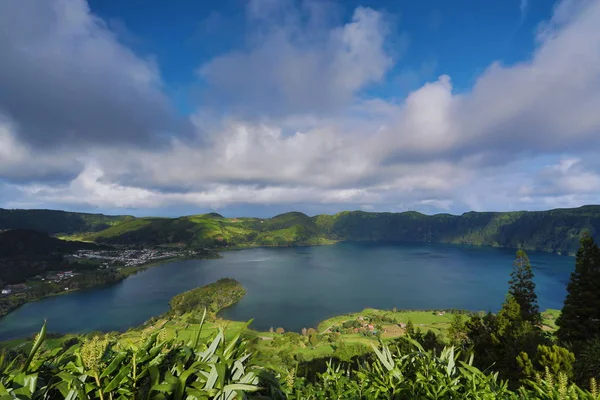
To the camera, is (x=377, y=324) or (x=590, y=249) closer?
(x=590, y=249)

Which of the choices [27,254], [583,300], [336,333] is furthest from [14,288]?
[583,300]

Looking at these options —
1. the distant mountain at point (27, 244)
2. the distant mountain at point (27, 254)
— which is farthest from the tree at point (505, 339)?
the distant mountain at point (27, 244)

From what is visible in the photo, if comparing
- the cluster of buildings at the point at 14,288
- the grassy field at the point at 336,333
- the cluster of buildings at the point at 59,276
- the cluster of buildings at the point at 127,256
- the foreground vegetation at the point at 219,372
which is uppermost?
the foreground vegetation at the point at 219,372

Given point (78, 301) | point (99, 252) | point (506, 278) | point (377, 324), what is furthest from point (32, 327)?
point (506, 278)

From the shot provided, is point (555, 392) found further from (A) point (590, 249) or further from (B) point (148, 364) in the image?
(A) point (590, 249)

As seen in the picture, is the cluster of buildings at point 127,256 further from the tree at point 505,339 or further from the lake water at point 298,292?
the tree at point 505,339

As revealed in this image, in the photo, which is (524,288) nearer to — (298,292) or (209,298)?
(298,292)

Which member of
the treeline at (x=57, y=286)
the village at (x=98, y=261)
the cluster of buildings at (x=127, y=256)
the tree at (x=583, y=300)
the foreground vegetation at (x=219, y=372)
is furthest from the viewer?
the cluster of buildings at (x=127, y=256)
